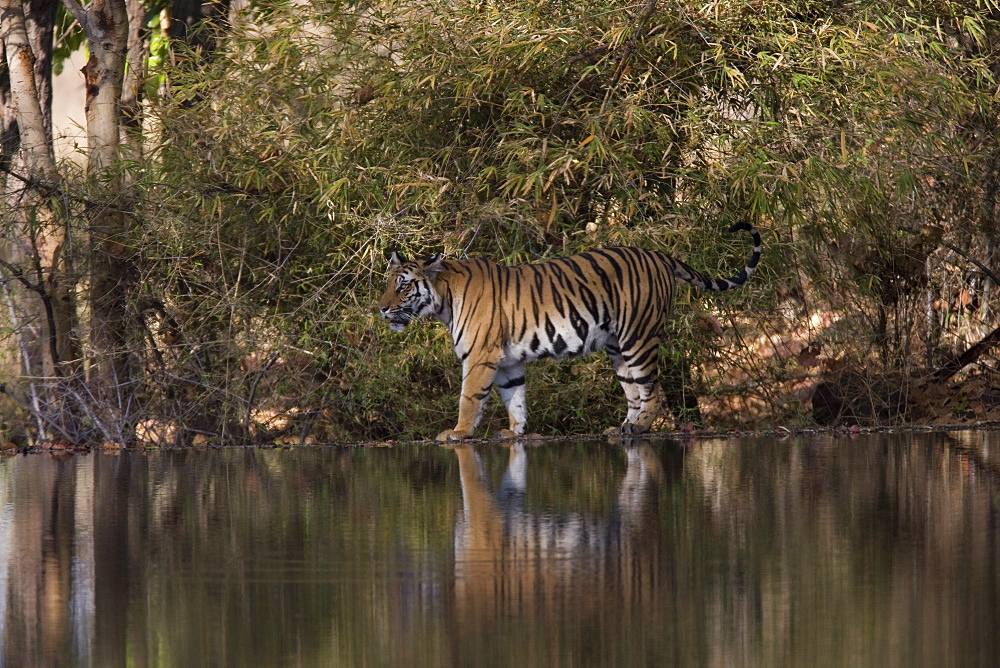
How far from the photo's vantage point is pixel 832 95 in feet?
30.6

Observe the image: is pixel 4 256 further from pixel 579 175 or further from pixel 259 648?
pixel 259 648

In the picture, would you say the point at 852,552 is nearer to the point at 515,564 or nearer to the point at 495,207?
the point at 515,564

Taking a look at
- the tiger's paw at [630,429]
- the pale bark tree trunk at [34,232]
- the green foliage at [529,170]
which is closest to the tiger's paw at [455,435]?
the green foliage at [529,170]

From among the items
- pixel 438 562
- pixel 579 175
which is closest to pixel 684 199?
pixel 579 175

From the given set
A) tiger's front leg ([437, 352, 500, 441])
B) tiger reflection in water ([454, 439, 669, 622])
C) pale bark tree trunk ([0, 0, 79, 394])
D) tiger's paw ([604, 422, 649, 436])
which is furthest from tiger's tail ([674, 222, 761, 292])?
pale bark tree trunk ([0, 0, 79, 394])

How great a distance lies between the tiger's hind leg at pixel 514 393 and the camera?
362 inches

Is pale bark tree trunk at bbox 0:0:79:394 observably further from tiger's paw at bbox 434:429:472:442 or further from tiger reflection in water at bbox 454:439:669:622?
tiger reflection in water at bbox 454:439:669:622

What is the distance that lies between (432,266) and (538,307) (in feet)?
2.49

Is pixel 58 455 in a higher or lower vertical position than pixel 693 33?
lower

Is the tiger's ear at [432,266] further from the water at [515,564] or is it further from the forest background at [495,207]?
the water at [515,564]

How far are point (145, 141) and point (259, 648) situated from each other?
8.10 meters

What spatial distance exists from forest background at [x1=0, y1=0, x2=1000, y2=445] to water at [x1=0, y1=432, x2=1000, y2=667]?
2.33 meters

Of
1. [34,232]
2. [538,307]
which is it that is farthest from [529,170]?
[34,232]

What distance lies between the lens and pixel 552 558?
4512 mm
